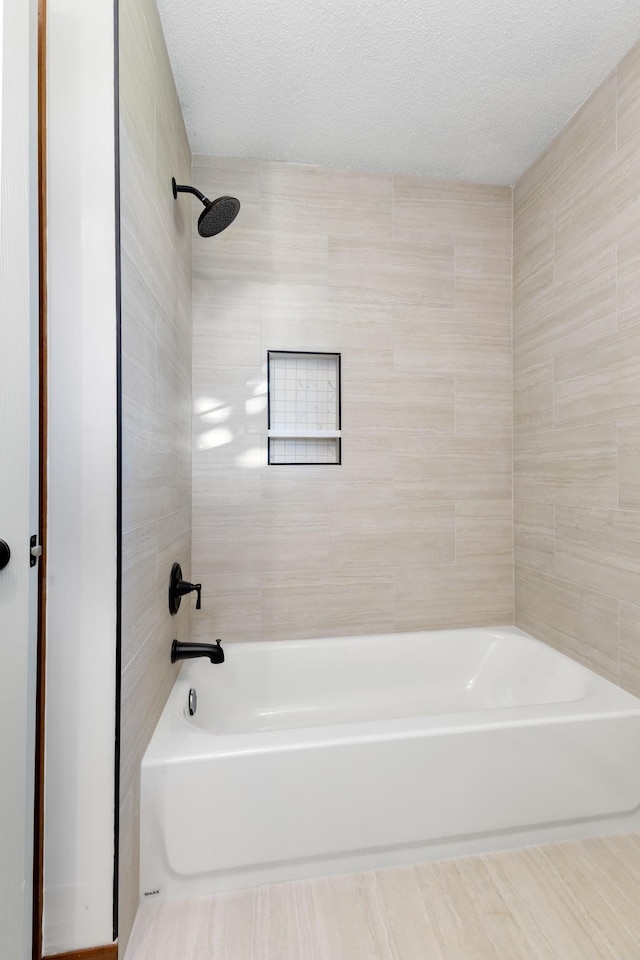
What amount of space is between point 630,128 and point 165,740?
2.40 m

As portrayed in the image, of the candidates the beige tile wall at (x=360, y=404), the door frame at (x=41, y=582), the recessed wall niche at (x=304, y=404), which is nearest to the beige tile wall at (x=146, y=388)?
the door frame at (x=41, y=582)

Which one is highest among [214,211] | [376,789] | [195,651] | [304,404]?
[214,211]

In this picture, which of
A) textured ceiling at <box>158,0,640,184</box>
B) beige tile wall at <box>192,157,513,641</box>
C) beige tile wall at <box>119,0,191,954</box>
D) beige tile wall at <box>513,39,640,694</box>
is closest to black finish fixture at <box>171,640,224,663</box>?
beige tile wall at <box>119,0,191,954</box>

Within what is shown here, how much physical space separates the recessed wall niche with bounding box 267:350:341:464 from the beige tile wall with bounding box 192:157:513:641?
7 cm

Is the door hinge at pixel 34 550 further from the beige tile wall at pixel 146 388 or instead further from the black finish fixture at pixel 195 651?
the black finish fixture at pixel 195 651

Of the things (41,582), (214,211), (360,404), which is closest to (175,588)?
(41,582)

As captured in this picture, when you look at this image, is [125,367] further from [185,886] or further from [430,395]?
[430,395]

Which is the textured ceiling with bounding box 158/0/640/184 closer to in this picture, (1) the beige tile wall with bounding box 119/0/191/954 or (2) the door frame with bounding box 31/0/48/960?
Answer: (1) the beige tile wall with bounding box 119/0/191/954

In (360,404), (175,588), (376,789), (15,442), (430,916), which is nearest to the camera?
(15,442)

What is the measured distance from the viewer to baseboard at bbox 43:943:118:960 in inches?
40.8

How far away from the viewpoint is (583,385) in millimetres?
1861

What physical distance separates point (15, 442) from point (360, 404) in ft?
5.13

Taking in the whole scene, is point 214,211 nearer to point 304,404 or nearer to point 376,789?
point 304,404

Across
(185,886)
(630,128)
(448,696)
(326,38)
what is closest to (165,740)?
(185,886)
